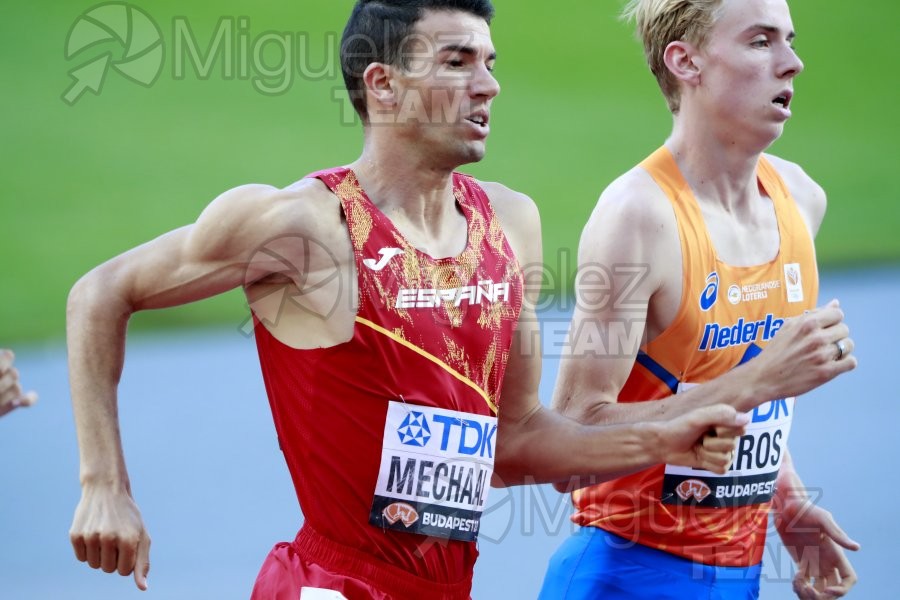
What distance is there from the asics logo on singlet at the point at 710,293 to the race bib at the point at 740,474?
190mm

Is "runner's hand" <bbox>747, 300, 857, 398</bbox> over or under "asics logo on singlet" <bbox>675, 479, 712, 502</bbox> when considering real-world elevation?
over

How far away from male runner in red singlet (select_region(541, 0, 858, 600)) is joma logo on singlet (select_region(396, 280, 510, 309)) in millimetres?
337

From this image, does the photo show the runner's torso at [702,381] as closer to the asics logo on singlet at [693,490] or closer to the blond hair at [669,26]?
the asics logo on singlet at [693,490]

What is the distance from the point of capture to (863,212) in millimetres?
8750

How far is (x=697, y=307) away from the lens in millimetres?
2883

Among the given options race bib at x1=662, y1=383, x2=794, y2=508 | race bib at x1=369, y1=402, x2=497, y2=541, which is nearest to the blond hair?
race bib at x1=662, y1=383, x2=794, y2=508

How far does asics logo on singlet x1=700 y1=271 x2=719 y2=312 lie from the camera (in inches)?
114

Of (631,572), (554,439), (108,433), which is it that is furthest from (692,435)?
(108,433)

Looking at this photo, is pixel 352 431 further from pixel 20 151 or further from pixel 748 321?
pixel 20 151

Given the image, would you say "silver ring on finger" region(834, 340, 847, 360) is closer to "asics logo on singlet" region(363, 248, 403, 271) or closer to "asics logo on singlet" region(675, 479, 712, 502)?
"asics logo on singlet" region(675, 479, 712, 502)

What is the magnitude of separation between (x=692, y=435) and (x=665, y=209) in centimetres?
65

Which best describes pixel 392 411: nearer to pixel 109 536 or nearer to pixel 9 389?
pixel 109 536

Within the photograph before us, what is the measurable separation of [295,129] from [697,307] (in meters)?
6.50

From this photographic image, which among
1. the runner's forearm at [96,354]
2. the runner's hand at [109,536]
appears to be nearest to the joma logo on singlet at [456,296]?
the runner's forearm at [96,354]
